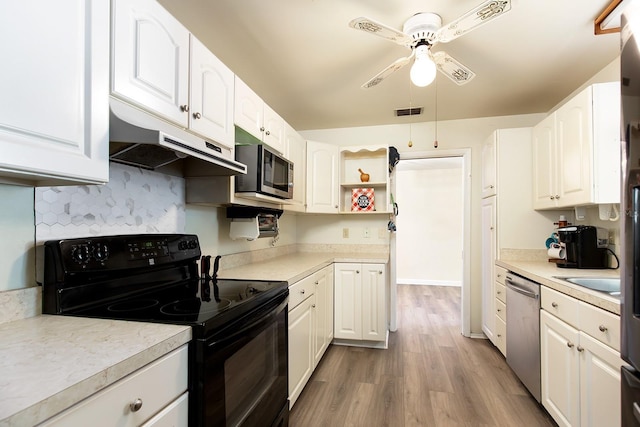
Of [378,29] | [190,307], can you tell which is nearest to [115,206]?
[190,307]

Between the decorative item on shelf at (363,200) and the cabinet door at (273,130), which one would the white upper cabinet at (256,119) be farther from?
the decorative item on shelf at (363,200)

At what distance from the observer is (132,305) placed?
1.27 meters

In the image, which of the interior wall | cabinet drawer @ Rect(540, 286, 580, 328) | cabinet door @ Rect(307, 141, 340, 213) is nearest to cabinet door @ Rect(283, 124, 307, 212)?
cabinet door @ Rect(307, 141, 340, 213)

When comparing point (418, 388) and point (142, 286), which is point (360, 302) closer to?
point (418, 388)

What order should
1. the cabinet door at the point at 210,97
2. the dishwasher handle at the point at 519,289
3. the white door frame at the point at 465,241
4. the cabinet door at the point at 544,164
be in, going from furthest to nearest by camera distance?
the white door frame at the point at 465,241 → the cabinet door at the point at 544,164 → the dishwasher handle at the point at 519,289 → the cabinet door at the point at 210,97

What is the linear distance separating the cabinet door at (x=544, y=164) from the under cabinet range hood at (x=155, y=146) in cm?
237

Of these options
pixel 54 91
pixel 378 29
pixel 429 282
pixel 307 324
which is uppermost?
pixel 378 29

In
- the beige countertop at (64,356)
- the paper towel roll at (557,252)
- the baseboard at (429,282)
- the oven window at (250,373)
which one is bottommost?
the baseboard at (429,282)

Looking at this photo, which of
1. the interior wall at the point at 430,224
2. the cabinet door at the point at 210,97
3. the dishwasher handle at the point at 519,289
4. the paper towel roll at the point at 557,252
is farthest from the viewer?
the interior wall at the point at 430,224

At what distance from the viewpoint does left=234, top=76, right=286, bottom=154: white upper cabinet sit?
191 cm

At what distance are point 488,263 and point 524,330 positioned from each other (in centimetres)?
101

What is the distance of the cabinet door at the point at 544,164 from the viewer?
246 centimetres

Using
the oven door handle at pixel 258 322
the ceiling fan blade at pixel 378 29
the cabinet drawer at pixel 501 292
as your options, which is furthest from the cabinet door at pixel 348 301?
the ceiling fan blade at pixel 378 29

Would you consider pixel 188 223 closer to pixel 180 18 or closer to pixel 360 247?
pixel 180 18
